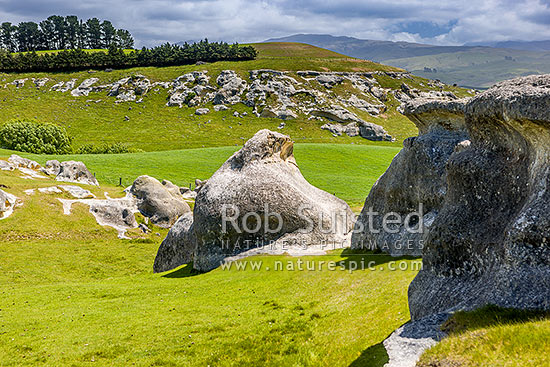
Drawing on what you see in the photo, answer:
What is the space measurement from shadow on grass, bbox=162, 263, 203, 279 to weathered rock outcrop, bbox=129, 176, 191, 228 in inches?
869

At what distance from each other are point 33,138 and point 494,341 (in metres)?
105

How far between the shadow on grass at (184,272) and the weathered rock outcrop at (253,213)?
0.52 metres

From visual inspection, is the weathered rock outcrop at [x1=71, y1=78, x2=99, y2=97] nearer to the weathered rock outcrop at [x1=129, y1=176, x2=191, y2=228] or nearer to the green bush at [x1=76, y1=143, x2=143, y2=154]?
the green bush at [x1=76, y1=143, x2=143, y2=154]

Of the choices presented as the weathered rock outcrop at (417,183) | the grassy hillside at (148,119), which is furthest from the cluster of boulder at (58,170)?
the grassy hillside at (148,119)

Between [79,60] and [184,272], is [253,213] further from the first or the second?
[79,60]

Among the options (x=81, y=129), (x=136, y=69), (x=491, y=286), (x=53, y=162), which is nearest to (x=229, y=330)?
(x=491, y=286)

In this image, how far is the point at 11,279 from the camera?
3431cm

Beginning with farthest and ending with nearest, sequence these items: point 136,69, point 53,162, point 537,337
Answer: point 136,69, point 53,162, point 537,337

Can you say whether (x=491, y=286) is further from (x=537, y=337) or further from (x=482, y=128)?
(x=482, y=128)

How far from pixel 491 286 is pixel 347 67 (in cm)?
19669

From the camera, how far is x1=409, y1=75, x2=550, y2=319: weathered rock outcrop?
409 inches

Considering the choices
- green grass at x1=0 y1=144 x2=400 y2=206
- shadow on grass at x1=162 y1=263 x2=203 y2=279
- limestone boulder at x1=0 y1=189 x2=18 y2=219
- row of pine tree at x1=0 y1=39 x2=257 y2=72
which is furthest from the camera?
row of pine tree at x1=0 y1=39 x2=257 y2=72

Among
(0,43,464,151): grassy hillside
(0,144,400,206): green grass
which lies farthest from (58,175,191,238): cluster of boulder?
(0,43,464,151): grassy hillside

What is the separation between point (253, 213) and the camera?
98.4 feet
